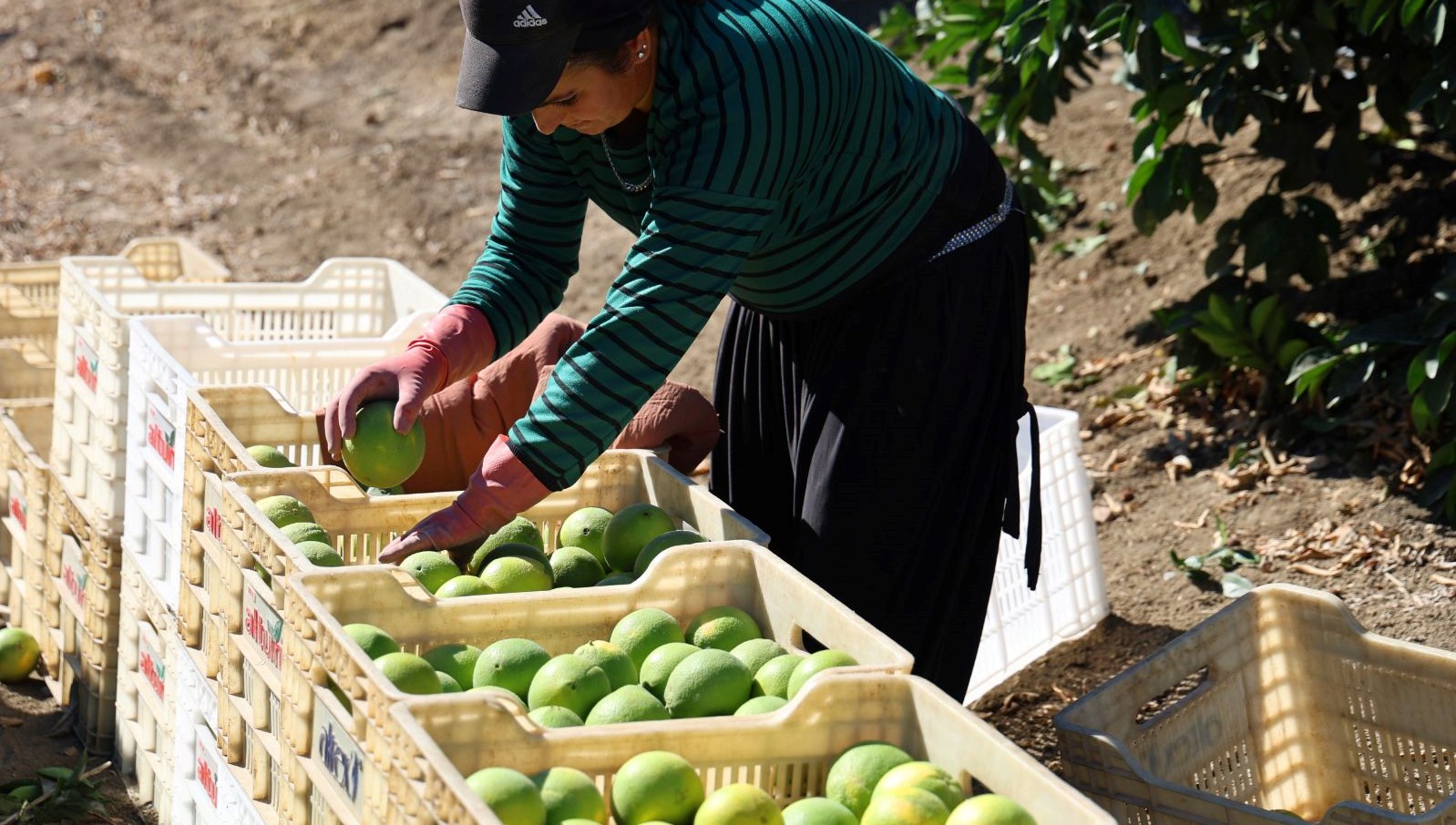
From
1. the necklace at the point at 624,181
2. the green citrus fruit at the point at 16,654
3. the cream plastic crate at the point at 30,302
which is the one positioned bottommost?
the green citrus fruit at the point at 16,654

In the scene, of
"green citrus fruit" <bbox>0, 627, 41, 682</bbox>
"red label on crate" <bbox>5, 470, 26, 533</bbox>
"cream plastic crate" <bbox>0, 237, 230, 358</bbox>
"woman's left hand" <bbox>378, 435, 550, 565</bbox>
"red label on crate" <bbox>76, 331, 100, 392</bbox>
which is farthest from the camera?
"cream plastic crate" <bbox>0, 237, 230, 358</bbox>

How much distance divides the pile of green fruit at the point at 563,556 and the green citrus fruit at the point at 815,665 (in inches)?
15.2

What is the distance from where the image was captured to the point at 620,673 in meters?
2.34

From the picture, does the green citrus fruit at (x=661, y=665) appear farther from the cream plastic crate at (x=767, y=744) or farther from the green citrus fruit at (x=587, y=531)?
the green citrus fruit at (x=587, y=531)


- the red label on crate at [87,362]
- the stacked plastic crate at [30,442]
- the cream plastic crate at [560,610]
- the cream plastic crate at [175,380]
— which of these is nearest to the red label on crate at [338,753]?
the cream plastic crate at [560,610]

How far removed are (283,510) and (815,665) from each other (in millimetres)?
1057

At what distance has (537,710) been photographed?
2.22 m

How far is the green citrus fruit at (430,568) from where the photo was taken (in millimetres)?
2586

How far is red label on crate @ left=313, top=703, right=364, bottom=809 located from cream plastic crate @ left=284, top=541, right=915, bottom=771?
35 mm

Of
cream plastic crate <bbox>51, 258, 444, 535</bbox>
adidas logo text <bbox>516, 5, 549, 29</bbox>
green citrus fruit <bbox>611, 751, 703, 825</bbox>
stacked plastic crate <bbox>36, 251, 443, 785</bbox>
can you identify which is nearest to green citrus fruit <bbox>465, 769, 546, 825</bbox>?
green citrus fruit <bbox>611, 751, 703, 825</bbox>

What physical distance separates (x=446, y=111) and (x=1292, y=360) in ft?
20.5

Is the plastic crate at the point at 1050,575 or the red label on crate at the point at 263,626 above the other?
the red label on crate at the point at 263,626

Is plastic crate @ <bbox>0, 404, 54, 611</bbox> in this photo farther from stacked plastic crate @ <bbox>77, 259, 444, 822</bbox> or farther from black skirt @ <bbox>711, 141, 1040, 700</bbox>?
black skirt @ <bbox>711, 141, 1040, 700</bbox>

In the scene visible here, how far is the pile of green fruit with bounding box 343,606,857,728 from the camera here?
7.29 ft
